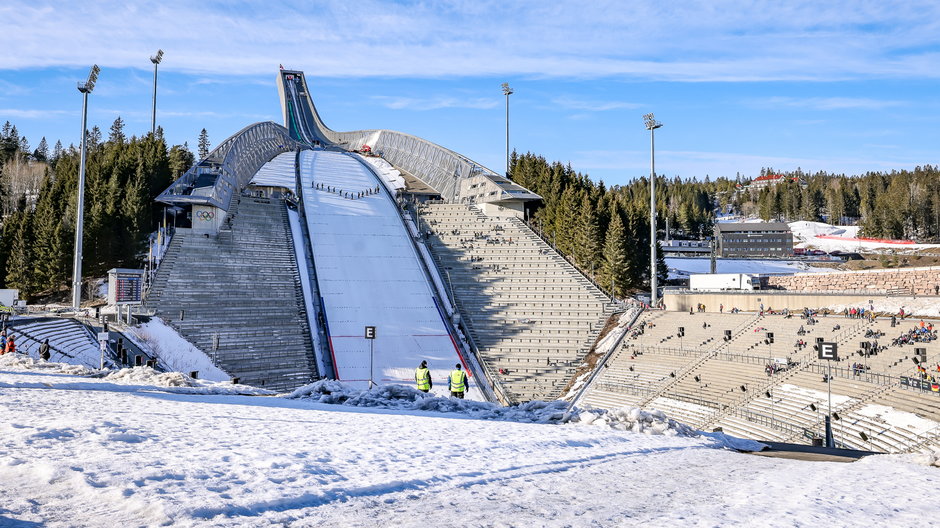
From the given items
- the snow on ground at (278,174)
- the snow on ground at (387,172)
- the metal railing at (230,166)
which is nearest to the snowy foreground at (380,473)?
the metal railing at (230,166)

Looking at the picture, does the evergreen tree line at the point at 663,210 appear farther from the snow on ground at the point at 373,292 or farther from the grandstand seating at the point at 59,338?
the grandstand seating at the point at 59,338

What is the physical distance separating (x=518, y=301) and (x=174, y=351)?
1912 centimetres

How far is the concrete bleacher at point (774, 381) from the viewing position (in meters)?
19.5

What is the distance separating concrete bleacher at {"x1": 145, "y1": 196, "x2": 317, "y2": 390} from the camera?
29.1m

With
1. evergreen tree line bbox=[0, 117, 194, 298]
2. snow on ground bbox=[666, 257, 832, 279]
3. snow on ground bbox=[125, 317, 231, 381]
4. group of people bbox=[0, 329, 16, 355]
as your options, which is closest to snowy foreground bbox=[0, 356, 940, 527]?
group of people bbox=[0, 329, 16, 355]

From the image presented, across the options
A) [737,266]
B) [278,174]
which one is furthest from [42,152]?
[737,266]

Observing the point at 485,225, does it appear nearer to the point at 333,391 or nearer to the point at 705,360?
the point at 705,360

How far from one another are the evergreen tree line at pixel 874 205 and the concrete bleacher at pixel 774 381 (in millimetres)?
85575

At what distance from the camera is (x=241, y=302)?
3384cm

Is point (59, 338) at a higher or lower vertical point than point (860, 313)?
lower

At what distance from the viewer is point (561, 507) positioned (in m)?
5.59

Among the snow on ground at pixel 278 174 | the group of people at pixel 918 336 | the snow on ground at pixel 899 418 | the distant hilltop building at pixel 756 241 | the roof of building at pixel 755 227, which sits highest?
the snow on ground at pixel 278 174

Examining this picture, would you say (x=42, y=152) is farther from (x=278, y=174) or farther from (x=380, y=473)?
(x=380, y=473)

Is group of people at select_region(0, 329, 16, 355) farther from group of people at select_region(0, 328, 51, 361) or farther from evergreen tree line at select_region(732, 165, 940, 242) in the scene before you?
evergreen tree line at select_region(732, 165, 940, 242)
